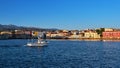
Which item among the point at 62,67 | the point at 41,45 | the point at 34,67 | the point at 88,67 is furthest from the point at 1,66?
the point at 41,45

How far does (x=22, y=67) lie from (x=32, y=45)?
58288mm

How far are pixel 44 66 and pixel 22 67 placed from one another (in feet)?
8.74

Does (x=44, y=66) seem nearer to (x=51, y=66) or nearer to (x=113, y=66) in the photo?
(x=51, y=66)

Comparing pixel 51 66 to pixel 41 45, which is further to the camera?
pixel 41 45

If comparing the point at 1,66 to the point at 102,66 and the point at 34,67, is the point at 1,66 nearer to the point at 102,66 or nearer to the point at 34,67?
the point at 34,67

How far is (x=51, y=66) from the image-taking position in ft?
130

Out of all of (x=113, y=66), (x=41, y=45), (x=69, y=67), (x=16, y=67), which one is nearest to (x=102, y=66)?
(x=113, y=66)

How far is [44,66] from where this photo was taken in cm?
3947

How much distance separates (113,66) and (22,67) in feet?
31.8

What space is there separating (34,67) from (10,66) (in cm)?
288

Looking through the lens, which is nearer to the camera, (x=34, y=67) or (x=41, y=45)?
(x=34, y=67)

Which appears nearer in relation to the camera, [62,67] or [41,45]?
[62,67]

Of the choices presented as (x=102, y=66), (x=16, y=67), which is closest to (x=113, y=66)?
(x=102, y=66)

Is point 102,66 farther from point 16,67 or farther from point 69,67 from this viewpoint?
point 16,67
